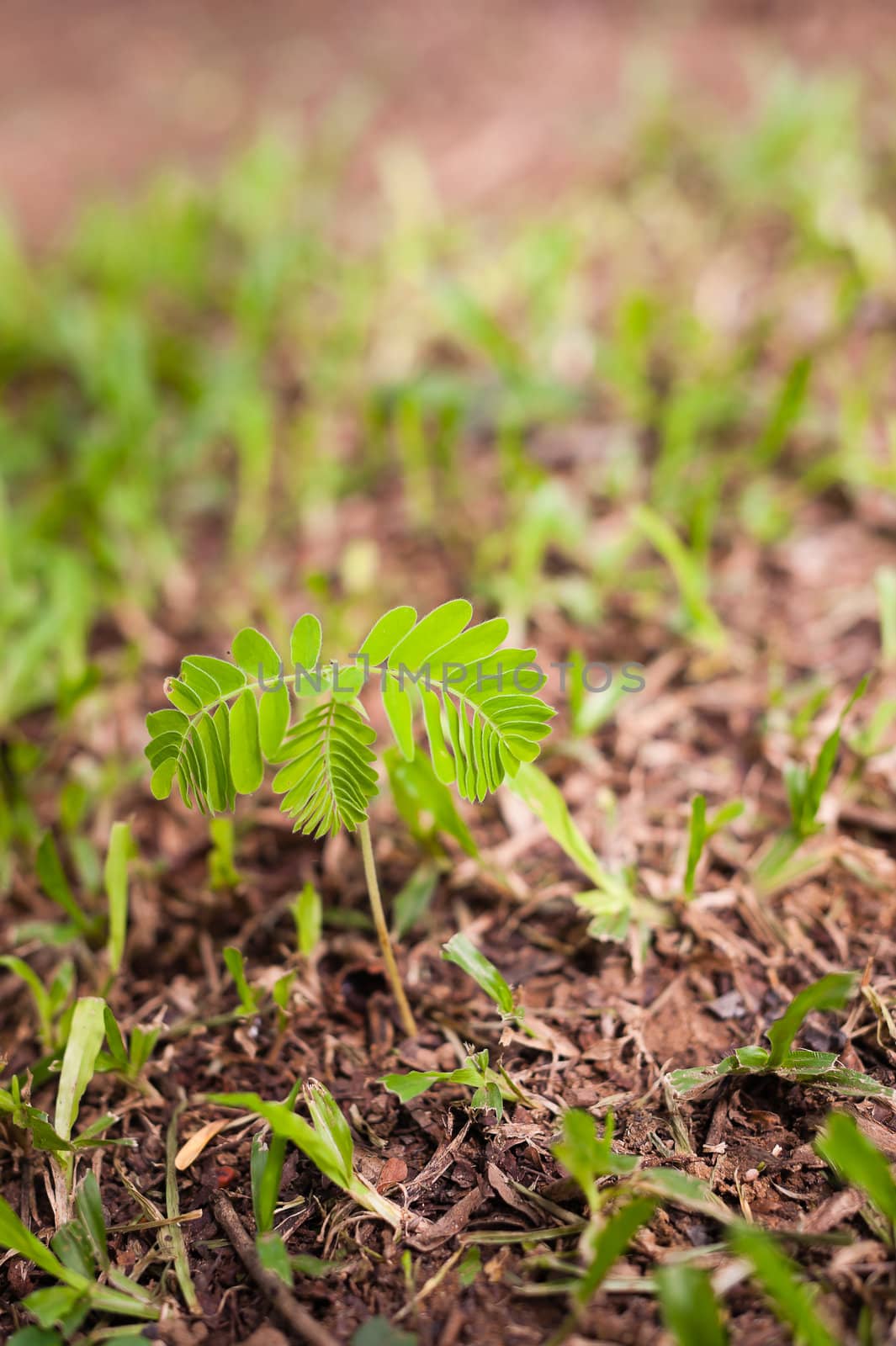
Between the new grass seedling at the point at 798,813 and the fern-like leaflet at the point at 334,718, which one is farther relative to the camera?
the new grass seedling at the point at 798,813

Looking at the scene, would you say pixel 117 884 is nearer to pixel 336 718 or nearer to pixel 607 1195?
pixel 336 718

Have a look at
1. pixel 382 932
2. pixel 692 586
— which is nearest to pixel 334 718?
pixel 382 932

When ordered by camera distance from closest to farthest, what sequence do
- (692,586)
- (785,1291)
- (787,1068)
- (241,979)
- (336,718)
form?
(785,1291) < (336,718) < (787,1068) < (241,979) < (692,586)

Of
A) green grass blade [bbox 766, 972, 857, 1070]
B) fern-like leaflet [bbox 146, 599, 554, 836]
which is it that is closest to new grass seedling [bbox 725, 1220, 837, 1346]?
green grass blade [bbox 766, 972, 857, 1070]

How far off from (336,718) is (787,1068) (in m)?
0.67

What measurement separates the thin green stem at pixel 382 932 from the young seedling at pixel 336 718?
0.16ft

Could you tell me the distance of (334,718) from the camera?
100 cm

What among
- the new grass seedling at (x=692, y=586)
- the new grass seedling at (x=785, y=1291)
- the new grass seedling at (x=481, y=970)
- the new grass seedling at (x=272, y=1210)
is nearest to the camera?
the new grass seedling at (x=785, y=1291)

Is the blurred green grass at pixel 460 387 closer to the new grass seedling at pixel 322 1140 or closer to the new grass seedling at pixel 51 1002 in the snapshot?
the new grass seedling at pixel 51 1002

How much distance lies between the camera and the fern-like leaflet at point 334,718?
1.00 metres

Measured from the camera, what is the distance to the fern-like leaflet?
39.4 inches

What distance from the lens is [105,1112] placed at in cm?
127

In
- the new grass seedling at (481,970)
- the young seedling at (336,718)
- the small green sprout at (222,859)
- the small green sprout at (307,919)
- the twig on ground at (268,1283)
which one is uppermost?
the young seedling at (336,718)

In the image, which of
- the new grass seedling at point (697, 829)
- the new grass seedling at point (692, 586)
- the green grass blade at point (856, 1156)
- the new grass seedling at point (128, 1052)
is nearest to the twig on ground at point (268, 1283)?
the new grass seedling at point (128, 1052)
